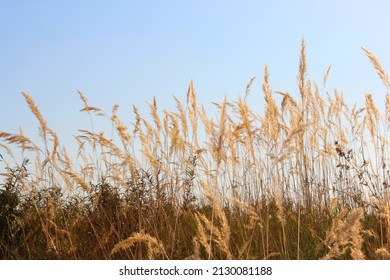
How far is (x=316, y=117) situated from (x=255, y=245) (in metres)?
1.56

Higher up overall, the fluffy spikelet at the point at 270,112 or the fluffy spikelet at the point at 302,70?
the fluffy spikelet at the point at 302,70

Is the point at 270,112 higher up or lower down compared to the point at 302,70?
lower down

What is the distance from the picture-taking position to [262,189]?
12.8ft

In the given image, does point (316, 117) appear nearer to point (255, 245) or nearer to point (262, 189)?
point (262, 189)

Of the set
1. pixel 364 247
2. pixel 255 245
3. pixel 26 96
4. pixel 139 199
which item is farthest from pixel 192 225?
pixel 26 96

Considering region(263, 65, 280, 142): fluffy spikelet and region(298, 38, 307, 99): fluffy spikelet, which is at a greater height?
region(298, 38, 307, 99): fluffy spikelet

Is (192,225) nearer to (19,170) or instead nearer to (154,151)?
(154,151)

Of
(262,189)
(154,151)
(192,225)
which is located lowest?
(192,225)

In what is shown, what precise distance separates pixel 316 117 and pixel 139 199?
1700 millimetres
